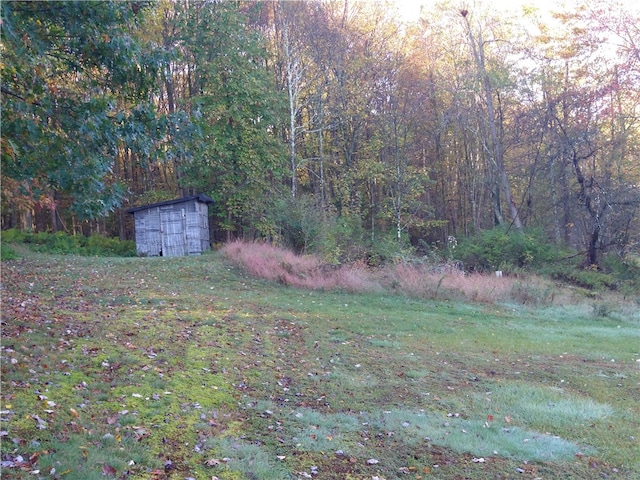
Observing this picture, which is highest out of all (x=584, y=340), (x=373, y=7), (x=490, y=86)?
(x=373, y=7)

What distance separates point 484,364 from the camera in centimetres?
913

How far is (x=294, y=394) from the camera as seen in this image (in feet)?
22.8

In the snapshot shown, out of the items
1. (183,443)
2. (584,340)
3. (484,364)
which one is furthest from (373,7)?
(183,443)

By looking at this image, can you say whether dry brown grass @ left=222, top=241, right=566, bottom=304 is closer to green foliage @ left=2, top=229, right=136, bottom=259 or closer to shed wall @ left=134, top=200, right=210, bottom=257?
shed wall @ left=134, top=200, right=210, bottom=257

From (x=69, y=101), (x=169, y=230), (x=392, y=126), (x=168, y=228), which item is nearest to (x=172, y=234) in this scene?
(x=169, y=230)

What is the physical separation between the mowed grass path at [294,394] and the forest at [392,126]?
32.7 ft

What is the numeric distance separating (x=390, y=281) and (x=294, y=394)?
10.7 metres

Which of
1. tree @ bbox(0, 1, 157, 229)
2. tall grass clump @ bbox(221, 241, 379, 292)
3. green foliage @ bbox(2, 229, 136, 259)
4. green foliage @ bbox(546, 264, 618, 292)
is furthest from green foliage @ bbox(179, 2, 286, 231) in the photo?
tree @ bbox(0, 1, 157, 229)

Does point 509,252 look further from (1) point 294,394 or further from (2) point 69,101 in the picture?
(2) point 69,101

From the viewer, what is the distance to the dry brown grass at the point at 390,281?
→ 54.9ft

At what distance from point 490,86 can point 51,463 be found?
31399mm

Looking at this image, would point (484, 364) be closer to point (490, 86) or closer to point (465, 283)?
point (465, 283)

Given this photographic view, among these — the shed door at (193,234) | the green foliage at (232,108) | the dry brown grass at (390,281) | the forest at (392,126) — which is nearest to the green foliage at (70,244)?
the forest at (392,126)

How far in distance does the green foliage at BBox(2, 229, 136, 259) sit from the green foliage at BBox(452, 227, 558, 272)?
55.1 feet
